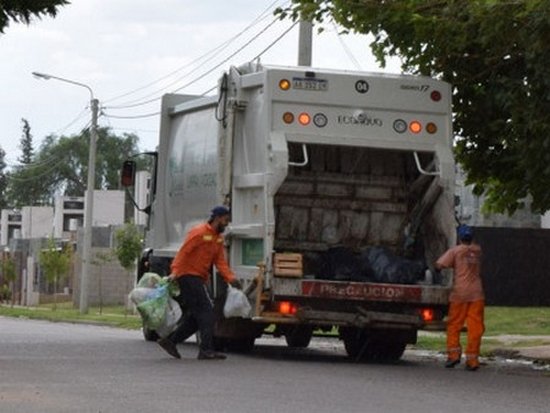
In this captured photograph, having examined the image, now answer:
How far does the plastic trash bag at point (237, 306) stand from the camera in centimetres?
1725

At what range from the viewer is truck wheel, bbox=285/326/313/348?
1906cm

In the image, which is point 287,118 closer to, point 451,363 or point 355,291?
point 355,291

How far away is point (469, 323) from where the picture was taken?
58.4 ft

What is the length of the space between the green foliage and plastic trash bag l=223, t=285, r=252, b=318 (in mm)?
33700

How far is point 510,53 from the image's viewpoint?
17906 millimetres

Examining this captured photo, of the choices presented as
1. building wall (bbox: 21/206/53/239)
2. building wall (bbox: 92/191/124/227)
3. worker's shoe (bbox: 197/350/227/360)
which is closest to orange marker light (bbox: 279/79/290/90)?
worker's shoe (bbox: 197/350/227/360)

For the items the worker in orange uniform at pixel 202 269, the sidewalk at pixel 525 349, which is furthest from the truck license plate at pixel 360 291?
the sidewalk at pixel 525 349

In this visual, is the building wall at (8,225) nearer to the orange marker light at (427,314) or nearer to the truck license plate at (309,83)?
the truck license plate at (309,83)

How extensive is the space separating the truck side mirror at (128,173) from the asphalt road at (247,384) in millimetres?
3897

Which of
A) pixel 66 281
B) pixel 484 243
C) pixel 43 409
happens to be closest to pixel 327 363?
pixel 43 409

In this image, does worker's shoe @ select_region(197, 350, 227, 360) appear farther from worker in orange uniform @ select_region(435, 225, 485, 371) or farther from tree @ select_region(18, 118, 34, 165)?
tree @ select_region(18, 118, 34, 165)

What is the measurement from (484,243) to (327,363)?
659 inches

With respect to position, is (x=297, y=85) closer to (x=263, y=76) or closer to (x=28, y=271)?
(x=263, y=76)

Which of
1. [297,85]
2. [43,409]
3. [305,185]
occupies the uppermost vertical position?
[297,85]
